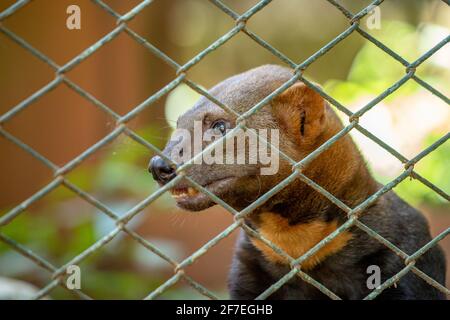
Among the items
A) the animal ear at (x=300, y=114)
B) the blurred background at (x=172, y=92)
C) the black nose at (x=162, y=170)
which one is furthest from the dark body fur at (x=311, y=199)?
the blurred background at (x=172, y=92)

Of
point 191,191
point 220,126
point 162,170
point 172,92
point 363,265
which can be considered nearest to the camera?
point 162,170

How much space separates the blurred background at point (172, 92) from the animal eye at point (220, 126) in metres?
2.34

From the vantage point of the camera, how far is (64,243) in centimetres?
542

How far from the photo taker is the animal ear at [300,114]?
3305 mm

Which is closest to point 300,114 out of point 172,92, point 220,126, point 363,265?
point 220,126

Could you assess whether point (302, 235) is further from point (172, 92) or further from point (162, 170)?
point (172, 92)

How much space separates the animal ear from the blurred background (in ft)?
7.76

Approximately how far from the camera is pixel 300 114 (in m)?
3.34

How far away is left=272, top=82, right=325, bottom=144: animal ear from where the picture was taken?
330 centimetres

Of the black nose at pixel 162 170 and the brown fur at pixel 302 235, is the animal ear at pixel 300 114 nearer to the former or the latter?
the brown fur at pixel 302 235

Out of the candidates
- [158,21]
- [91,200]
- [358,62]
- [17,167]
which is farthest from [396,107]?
[91,200]

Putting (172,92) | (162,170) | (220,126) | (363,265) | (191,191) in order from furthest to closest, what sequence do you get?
(172,92), (363,265), (220,126), (191,191), (162,170)

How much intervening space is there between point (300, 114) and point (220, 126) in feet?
1.39

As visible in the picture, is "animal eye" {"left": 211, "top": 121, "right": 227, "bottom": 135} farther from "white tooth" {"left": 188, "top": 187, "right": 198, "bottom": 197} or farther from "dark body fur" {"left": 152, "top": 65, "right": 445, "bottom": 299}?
"white tooth" {"left": 188, "top": 187, "right": 198, "bottom": 197}
